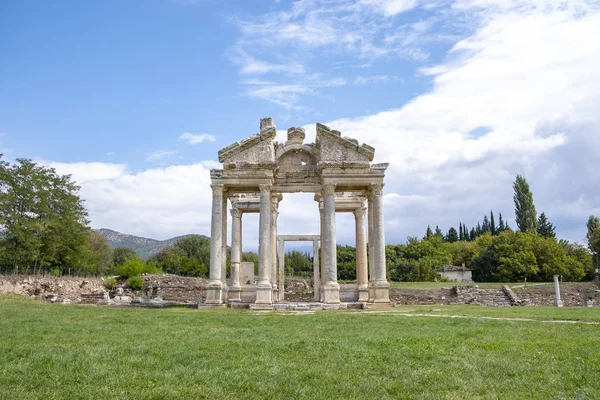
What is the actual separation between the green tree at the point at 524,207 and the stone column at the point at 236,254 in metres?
68.8

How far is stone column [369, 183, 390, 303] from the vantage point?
2734cm

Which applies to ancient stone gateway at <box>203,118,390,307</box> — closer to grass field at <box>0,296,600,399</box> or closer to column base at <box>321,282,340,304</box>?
column base at <box>321,282,340,304</box>

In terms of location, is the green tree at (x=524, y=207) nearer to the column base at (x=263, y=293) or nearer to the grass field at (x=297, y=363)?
the column base at (x=263, y=293)

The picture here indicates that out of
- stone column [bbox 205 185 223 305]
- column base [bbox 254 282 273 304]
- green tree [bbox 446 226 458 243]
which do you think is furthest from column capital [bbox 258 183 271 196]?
green tree [bbox 446 226 458 243]

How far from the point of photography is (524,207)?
8850cm

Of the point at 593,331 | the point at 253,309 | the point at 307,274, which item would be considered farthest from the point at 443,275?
the point at 593,331

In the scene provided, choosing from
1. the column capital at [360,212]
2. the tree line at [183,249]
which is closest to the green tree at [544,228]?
the tree line at [183,249]

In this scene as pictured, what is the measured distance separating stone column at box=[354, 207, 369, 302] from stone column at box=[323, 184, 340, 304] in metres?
3.57

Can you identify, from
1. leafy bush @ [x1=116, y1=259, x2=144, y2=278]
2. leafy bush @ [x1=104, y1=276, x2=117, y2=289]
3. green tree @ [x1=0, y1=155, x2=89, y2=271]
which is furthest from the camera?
leafy bush @ [x1=116, y1=259, x2=144, y2=278]

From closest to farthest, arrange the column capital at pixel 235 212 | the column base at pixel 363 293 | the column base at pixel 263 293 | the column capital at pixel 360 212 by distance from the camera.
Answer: the column base at pixel 263 293 < the column base at pixel 363 293 < the column capital at pixel 360 212 < the column capital at pixel 235 212

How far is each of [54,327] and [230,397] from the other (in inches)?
390

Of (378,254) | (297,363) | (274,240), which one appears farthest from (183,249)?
(297,363)

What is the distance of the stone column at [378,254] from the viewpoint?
27344 mm

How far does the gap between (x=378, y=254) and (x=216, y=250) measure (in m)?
9.14
